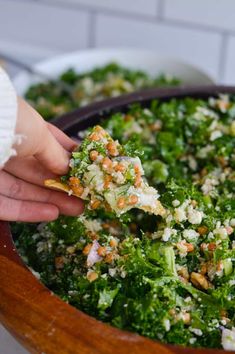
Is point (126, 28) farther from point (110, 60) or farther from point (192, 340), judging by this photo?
point (192, 340)

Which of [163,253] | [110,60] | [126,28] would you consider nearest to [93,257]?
[163,253]

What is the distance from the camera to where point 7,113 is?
90cm

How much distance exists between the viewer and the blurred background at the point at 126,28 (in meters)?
2.42

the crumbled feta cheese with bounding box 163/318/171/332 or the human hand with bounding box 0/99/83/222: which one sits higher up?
the human hand with bounding box 0/99/83/222

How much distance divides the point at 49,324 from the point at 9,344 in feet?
0.50

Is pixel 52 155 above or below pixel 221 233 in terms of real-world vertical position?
above

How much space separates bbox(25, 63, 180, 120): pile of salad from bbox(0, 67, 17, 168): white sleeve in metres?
1.04

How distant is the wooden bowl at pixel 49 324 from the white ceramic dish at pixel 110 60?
1137mm

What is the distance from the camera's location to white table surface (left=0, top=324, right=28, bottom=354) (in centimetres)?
103

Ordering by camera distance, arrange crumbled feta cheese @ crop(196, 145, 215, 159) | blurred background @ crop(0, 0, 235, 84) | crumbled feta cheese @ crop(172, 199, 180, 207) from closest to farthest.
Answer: crumbled feta cheese @ crop(172, 199, 180, 207), crumbled feta cheese @ crop(196, 145, 215, 159), blurred background @ crop(0, 0, 235, 84)

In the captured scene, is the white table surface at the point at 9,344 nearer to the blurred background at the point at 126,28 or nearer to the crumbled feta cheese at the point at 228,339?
the crumbled feta cheese at the point at 228,339

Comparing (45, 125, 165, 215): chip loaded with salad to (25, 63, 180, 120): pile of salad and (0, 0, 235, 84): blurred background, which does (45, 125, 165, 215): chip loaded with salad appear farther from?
(0, 0, 235, 84): blurred background

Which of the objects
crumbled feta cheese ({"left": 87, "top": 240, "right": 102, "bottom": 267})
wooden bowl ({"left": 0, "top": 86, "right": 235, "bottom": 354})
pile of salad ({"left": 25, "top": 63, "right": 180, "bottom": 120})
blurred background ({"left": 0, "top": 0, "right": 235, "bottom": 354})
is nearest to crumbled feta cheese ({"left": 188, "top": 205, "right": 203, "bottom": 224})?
crumbled feta cheese ({"left": 87, "top": 240, "right": 102, "bottom": 267})

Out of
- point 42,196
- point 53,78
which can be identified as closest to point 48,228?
point 42,196
